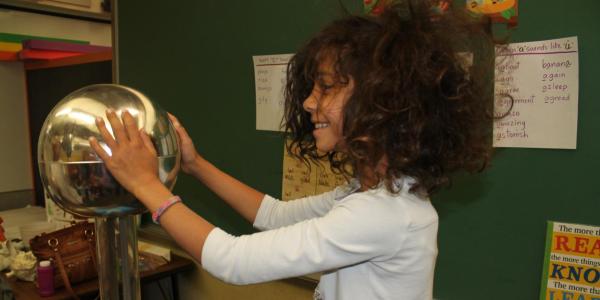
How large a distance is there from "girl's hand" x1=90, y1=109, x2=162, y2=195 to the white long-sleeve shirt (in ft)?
0.48

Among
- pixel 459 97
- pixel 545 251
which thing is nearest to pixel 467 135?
pixel 459 97

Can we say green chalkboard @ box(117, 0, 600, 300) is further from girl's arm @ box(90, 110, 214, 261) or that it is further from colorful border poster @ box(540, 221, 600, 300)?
girl's arm @ box(90, 110, 214, 261)

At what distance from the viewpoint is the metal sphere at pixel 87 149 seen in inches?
22.9

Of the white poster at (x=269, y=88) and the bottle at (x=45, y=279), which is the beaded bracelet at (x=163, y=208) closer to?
the white poster at (x=269, y=88)

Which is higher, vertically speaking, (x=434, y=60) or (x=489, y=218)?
(x=434, y=60)

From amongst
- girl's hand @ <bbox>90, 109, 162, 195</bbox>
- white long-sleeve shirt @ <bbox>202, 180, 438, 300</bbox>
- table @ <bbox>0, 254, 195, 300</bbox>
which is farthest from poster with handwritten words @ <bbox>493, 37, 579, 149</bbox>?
table @ <bbox>0, 254, 195, 300</bbox>

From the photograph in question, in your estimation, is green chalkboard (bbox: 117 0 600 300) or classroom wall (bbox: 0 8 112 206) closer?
green chalkboard (bbox: 117 0 600 300)

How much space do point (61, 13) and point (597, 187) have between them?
2.37m

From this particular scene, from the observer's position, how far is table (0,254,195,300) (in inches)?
51.0

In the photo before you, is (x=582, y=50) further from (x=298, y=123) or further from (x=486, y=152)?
(x=298, y=123)

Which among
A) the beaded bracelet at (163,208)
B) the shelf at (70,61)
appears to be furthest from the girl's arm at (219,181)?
the shelf at (70,61)

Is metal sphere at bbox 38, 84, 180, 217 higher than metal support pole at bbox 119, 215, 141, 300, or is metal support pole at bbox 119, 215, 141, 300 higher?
metal sphere at bbox 38, 84, 180, 217

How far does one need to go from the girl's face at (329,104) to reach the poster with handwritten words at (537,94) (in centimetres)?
37

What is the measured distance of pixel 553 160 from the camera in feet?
2.99
